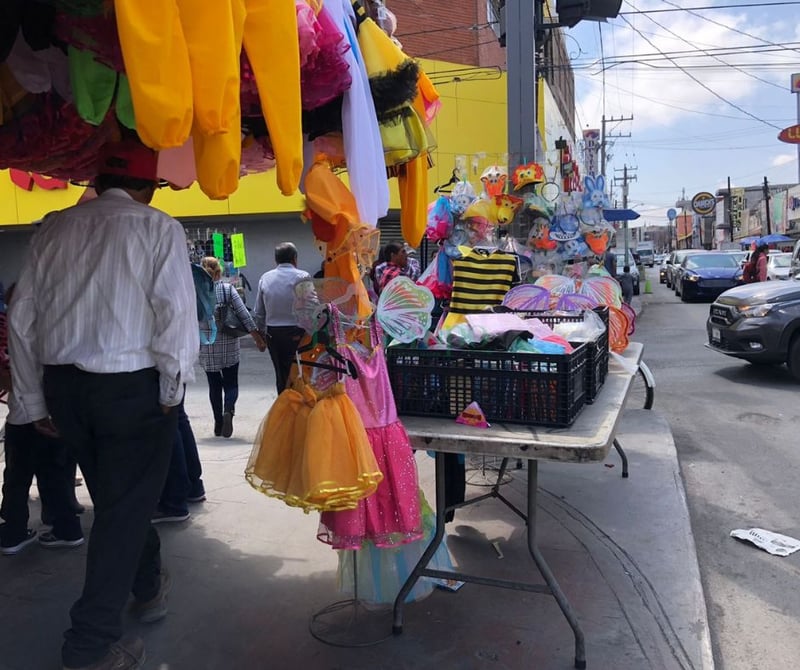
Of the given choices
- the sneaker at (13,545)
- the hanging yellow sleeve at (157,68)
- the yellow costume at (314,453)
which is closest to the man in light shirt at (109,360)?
the yellow costume at (314,453)

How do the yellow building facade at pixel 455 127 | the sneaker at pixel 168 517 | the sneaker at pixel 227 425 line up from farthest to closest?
the yellow building facade at pixel 455 127 → the sneaker at pixel 227 425 → the sneaker at pixel 168 517

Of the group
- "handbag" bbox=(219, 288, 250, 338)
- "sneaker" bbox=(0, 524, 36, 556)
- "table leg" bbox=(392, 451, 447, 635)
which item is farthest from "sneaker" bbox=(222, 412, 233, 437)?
"table leg" bbox=(392, 451, 447, 635)

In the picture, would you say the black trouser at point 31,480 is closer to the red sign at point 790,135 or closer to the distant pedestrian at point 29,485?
the distant pedestrian at point 29,485

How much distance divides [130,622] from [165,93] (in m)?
2.44

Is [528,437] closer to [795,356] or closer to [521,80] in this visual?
[521,80]

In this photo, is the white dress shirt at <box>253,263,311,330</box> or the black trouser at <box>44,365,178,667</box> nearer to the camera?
the black trouser at <box>44,365,178,667</box>

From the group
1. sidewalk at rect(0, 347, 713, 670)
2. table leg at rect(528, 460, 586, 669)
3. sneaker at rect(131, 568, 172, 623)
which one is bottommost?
sidewalk at rect(0, 347, 713, 670)

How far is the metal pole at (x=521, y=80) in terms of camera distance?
790 cm

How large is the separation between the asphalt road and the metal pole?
3446 millimetres

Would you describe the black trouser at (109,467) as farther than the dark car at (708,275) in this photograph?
No

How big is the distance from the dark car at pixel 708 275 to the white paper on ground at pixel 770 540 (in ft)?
61.0

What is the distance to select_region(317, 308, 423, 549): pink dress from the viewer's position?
9.00 ft

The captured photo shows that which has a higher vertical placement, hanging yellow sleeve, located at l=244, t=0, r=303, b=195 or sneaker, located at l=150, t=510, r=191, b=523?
hanging yellow sleeve, located at l=244, t=0, r=303, b=195

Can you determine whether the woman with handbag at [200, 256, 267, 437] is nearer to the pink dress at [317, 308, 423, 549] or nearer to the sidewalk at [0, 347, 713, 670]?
the sidewalk at [0, 347, 713, 670]
